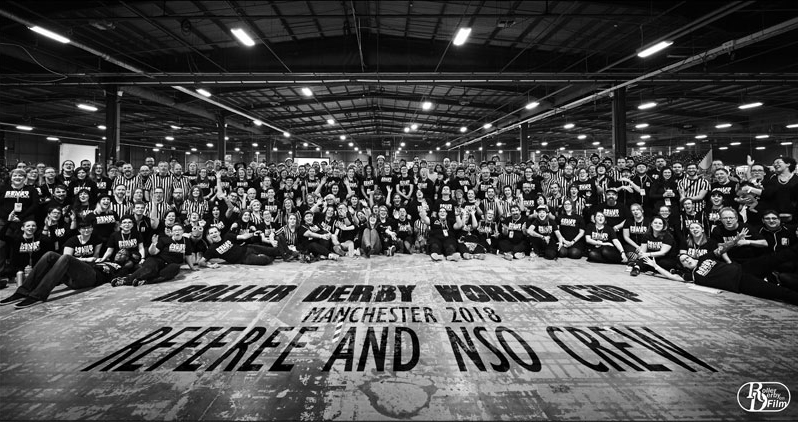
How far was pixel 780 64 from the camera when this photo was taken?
1313cm

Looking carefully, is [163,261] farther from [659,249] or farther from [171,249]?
[659,249]

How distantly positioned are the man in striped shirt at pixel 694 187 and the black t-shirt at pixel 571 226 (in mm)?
2209

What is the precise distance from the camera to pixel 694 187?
310 inches

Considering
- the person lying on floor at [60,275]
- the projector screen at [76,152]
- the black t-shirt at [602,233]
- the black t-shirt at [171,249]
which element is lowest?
the person lying on floor at [60,275]

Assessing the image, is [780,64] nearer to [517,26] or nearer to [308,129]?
[517,26]

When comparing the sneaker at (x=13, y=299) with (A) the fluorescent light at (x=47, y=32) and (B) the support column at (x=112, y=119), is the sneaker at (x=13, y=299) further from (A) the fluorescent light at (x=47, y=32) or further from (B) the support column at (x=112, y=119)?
(B) the support column at (x=112, y=119)

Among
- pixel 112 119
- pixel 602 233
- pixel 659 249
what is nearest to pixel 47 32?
pixel 112 119

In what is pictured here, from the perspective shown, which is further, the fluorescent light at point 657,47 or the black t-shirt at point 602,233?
the fluorescent light at point 657,47

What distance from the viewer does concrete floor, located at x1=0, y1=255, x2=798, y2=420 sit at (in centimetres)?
266

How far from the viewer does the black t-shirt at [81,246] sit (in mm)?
6285

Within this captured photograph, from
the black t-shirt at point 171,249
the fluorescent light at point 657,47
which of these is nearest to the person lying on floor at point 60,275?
the black t-shirt at point 171,249

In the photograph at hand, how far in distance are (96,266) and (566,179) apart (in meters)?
11.6

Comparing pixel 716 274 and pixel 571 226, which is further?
pixel 571 226

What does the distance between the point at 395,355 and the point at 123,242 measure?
629cm
